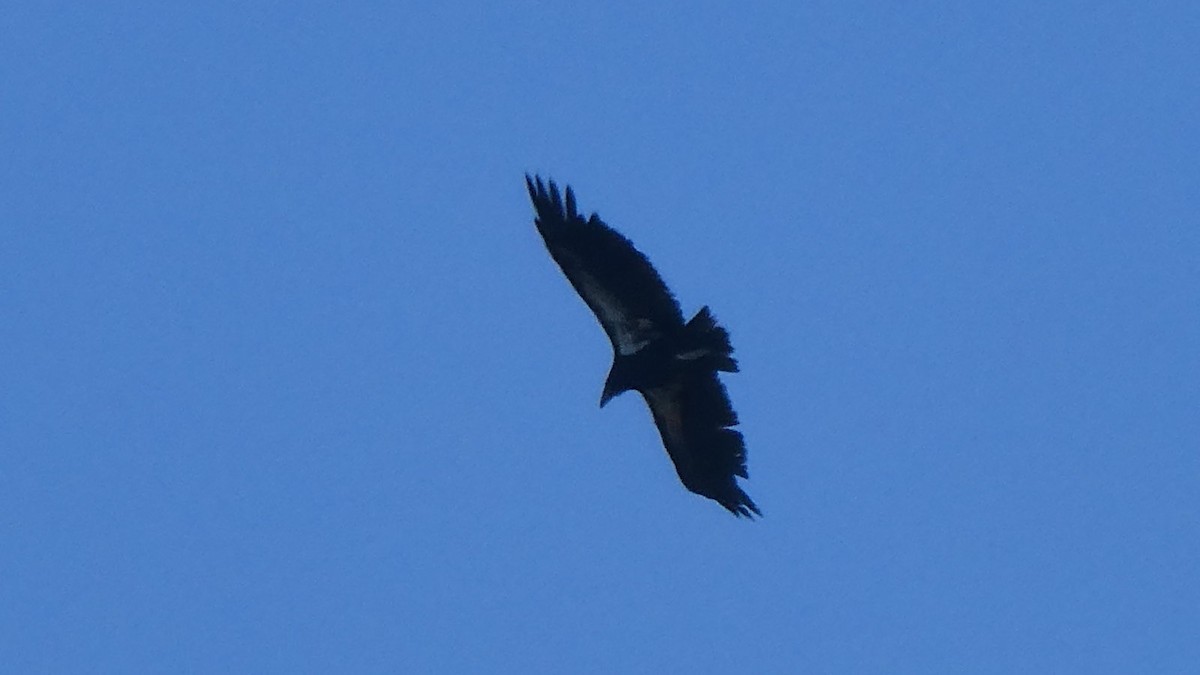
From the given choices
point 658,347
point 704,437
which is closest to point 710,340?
point 658,347

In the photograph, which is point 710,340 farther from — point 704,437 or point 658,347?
point 704,437

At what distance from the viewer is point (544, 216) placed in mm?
18266

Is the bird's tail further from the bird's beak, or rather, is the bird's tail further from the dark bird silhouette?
the bird's beak

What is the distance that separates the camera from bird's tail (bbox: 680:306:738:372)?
18047 millimetres

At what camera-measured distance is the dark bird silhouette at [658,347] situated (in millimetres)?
18203

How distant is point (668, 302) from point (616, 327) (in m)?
0.73

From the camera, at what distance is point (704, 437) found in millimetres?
19609

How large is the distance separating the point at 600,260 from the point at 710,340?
1.10m

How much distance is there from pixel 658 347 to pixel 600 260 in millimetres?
866

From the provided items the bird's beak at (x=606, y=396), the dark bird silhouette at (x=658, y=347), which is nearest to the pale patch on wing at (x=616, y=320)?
the dark bird silhouette at (x=658, y=347)

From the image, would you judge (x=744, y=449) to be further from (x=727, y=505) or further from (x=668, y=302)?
(x=668, y=302)

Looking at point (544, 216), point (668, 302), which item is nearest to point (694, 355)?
point (668, 302)

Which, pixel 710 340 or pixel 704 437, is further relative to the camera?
pixel 704 437

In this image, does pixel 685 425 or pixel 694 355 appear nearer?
pixel 694 355
